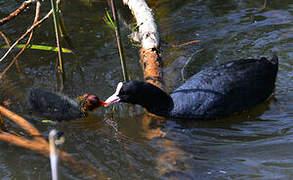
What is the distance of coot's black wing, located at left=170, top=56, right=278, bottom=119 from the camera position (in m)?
3.63

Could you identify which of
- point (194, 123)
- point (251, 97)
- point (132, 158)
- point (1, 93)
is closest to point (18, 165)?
point (132, 158)

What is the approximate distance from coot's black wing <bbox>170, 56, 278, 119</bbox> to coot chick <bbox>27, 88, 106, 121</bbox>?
2.98 feet

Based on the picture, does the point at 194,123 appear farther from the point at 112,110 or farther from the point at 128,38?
the point at 128,38

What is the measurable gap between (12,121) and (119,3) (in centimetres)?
324

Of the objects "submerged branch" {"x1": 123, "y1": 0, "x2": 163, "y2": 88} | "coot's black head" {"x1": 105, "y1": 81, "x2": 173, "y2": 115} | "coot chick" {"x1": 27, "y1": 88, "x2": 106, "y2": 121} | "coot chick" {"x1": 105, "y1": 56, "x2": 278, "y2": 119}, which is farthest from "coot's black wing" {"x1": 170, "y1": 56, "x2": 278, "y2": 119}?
"coot chick" {"x1": 27, "y1": 88, "x2": 106, "y2": 121}

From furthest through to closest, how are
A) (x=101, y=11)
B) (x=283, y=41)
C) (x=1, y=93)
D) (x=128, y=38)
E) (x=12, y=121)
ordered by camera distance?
(x=101, y=11) < (x=128, y=38) < (x=283, y=41) < (x=1, y=93) < (x=12, y=121)

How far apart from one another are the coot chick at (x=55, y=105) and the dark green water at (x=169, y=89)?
13cm

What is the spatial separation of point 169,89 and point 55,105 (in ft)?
4.29

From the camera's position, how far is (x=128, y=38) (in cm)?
518

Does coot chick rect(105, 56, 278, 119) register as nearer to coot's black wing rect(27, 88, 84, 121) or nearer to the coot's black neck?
the coot's black neck

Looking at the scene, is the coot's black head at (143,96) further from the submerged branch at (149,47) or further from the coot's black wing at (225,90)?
the submerged branch at (149,47)

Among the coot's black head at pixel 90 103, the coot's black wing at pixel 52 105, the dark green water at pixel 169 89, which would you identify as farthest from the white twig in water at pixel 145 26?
the coot's black wing at pixel 52 105

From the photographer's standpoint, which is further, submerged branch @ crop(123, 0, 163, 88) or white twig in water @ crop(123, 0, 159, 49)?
white twig in water @ crop(123, 0, 159, 49)

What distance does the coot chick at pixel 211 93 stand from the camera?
3.62 m
